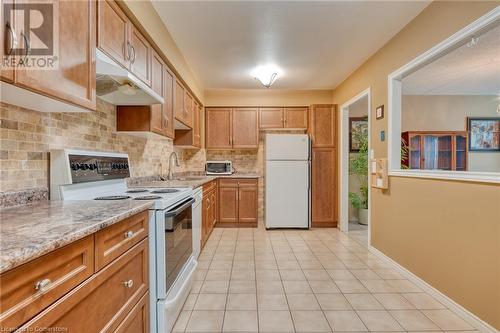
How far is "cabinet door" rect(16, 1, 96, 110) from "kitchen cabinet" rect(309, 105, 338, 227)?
12.5 ft

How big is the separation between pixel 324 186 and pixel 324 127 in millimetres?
1066

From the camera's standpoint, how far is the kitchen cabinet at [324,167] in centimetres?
461

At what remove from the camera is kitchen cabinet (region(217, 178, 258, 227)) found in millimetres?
4555

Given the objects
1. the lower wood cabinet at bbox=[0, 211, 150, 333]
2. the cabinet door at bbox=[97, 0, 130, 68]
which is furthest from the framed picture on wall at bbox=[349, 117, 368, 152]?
the lower wood cabinet at bbox=[0, 211, 150, 333]

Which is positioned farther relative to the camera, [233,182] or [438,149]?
[438,149]

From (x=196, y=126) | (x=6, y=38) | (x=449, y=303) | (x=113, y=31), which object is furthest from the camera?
(x=196, y=126)

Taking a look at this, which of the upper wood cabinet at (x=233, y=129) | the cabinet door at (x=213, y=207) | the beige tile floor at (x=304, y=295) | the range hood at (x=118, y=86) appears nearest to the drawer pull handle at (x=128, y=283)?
the beige tile floor at (x=304, y=295)

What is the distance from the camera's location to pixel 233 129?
4848 mm

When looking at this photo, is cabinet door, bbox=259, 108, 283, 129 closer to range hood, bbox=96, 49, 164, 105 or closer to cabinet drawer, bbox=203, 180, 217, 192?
cabinet drawer, bbox=203, 180, 217, 192

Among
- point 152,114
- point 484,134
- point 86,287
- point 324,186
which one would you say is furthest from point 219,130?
point 484,134

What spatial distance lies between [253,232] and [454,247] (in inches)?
111

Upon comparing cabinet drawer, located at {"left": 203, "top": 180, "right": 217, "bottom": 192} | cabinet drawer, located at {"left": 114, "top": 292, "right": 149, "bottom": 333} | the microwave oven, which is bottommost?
cabinet drawer, located at {"left": 114, "top": 292, "right": 149, "bottom": 333}

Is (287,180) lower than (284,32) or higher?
lower

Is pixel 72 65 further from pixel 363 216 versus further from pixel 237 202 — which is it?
pixel 363 216
